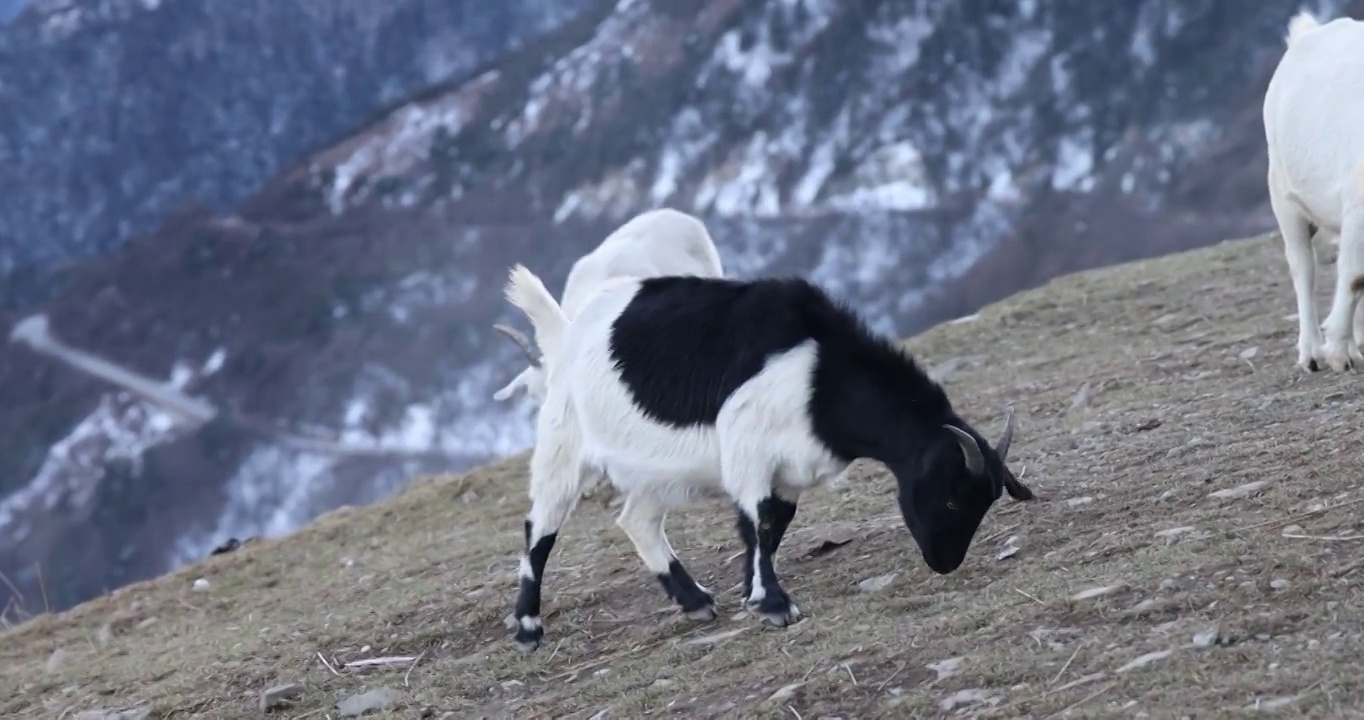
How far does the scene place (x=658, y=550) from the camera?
6.25 meters

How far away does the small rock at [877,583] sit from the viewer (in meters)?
5.83

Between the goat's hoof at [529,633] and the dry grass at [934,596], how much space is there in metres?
0.09

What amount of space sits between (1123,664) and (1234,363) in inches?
164

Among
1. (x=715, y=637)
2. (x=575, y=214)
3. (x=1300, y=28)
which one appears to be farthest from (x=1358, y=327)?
(x=575, y=214)

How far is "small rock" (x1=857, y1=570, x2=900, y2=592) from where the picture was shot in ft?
19.1

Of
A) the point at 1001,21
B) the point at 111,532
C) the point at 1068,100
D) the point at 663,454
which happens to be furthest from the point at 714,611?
the point at 1001,21

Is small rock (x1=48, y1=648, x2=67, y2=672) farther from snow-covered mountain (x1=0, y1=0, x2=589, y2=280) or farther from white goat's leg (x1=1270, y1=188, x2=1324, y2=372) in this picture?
snow-covered mountain (x1=0, y1=0, x2=589, y2=280)

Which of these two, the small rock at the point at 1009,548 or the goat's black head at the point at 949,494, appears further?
the small rock at the point at 1009,548

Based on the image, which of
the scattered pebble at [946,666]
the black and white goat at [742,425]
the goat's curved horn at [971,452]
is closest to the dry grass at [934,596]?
the scattered pebble at [946,666]

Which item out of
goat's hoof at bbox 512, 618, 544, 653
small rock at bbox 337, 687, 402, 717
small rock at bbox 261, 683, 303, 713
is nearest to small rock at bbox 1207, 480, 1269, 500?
goat's hoof at bbox 512, 618, 544, 653

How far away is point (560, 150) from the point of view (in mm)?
39312

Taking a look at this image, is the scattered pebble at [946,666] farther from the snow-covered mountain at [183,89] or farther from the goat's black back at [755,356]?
the snow-covered mountain at [183,89]

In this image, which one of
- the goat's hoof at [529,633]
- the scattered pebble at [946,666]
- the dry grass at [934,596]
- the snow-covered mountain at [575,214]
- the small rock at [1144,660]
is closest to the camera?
the small rock at [1144,660]

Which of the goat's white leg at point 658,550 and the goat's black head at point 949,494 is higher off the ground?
the goat's white leg at point 658,550
